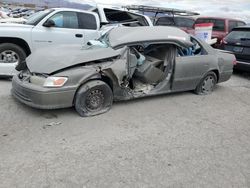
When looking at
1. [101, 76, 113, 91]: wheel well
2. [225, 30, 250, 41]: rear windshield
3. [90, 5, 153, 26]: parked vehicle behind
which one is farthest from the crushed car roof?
[225, 30, 250, 41]: rear windshield

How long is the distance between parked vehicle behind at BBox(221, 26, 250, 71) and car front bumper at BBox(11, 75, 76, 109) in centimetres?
584

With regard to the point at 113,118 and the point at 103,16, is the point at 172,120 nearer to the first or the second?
the point at 113,118

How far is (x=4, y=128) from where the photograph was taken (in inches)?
172

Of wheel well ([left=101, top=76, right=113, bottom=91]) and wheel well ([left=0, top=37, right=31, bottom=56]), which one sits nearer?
wheel well ([left=101, top=76, right=113, bottom=91])

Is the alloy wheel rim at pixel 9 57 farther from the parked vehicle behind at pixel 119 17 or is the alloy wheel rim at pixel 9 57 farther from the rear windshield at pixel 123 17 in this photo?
the rear windshield at pixel 123 17

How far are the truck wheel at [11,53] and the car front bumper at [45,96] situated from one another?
2.34 m

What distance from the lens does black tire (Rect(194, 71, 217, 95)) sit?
6.73 meters

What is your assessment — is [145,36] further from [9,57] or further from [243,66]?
[243,66]

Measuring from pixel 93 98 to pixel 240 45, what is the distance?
18.7ft

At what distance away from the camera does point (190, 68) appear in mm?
6285

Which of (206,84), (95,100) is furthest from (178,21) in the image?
(95,100)

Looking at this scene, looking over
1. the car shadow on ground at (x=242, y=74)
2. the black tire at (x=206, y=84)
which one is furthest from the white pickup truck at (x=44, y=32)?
the car shadow on ground at (x=242, y=74)

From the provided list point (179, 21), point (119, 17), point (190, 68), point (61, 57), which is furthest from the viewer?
point (179, 21)

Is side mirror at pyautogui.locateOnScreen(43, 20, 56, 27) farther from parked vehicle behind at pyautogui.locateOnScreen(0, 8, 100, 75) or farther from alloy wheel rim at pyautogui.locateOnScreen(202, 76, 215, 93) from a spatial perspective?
alloy wheel rim at pyautogui.locateOnScreen(202, 76, 215, 93)
